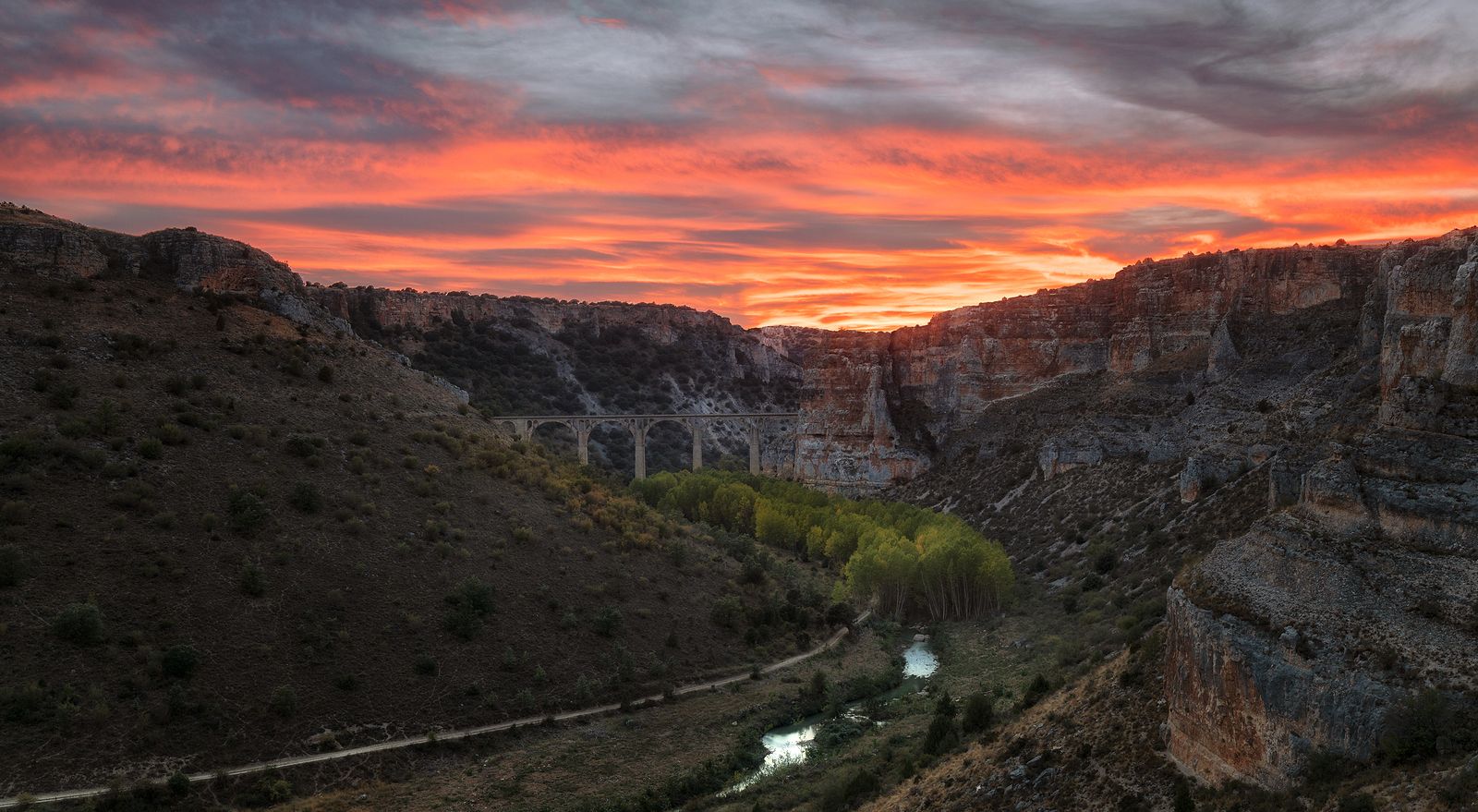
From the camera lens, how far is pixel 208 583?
36.7 m

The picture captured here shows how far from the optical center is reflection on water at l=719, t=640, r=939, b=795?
120 feet

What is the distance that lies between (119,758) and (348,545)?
1280 centimetres

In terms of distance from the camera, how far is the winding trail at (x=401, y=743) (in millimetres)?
28016

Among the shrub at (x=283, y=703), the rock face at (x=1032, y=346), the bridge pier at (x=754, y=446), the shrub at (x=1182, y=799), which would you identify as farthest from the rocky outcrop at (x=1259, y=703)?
the bridge pier at (x=754, y=446)

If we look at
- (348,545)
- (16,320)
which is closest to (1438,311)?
(348,545)

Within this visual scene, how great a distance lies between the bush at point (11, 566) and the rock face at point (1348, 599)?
114 ft

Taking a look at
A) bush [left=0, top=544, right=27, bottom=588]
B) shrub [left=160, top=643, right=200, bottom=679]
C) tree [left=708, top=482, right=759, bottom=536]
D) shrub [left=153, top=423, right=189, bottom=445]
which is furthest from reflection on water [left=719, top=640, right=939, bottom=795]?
tree [left=708, top=482, right=759, bottom=536]

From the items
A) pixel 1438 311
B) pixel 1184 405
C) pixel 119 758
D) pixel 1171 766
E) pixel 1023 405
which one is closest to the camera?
pixel 1171 766

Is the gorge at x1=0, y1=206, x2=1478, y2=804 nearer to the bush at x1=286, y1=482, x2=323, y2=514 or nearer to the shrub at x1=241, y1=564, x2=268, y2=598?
the bush at x1=286, y1=482, x2=323, y2=514

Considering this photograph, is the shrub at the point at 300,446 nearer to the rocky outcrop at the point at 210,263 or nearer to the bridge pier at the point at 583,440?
the rocky outcrop at the point at 210,263

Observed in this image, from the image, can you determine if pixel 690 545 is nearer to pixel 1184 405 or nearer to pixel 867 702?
pixel 867 702

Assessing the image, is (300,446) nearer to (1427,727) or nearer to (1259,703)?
(1259,703)

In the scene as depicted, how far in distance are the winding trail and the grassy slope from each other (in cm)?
51

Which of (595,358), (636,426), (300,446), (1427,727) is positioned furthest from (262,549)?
(595,358)
